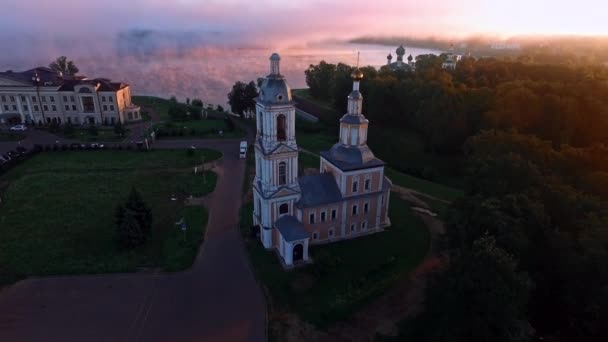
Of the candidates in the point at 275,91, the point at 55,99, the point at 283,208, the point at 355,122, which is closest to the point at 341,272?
the point at 283,208

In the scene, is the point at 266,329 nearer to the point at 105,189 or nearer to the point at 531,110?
the point at 105,189

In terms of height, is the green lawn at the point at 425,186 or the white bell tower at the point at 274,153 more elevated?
the white bell tower at the point at 274,153

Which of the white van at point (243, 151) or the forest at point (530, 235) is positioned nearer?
the forest at point (530, 235)

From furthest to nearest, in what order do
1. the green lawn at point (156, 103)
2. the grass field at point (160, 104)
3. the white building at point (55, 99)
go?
the green lawn at point (156, 103) < the grass field at point (160, 104) < the white building at point (55, 99)

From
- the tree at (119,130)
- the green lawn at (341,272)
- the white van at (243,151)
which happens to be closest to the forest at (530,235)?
the green lawn at (341,272)

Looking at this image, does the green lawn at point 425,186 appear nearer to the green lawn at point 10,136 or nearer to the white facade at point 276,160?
the white facade at point 276,160

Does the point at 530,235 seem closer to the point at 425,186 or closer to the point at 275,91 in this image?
the point at 275,91
